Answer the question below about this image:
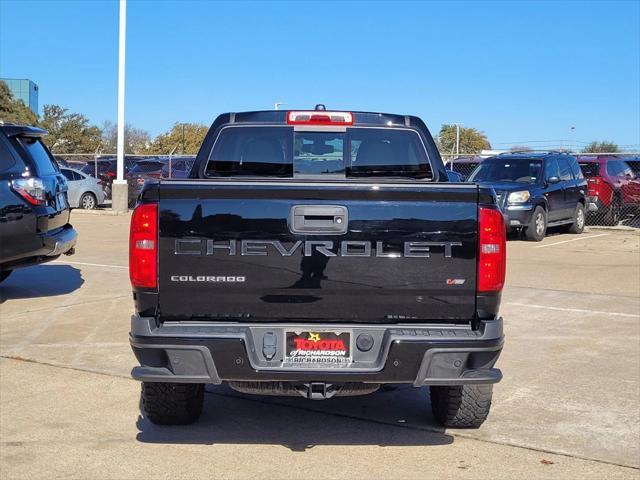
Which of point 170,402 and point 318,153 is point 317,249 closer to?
point 170,402

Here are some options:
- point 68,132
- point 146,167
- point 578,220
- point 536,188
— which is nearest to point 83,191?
point 146,167

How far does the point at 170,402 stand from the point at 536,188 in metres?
13.7

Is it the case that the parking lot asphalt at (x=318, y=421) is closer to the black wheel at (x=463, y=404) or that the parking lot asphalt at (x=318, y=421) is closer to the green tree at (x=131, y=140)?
the black wheel at (x=463, y=404)

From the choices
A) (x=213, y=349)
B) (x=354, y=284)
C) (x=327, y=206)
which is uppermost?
(x=327, y=206)

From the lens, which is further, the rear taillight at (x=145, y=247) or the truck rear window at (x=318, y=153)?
the truck rear window at (x=318, y=153)

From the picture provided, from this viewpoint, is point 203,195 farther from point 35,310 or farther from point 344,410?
point 35,310

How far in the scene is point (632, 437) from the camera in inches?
206

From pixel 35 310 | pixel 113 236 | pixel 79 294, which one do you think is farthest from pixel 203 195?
pixel 113 236

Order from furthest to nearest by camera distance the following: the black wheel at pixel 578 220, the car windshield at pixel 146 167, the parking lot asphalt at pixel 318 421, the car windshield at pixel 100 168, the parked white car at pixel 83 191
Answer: the car windshield at pixel 100 168, the car windshield at pixel 146 167, the parked white car at pixel 83 191, the black wheel at pixel 578 220, the parking lot asphalt at pixel 318 421

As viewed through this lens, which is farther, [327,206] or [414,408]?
[414,408]

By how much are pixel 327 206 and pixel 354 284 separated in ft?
1.40

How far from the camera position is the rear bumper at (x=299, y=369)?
428 cm

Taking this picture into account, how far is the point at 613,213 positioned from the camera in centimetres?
2155

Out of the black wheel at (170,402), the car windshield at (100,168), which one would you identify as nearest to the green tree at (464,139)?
the car windshield at (100,168)
